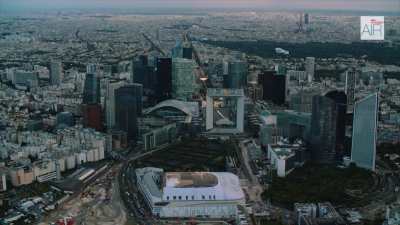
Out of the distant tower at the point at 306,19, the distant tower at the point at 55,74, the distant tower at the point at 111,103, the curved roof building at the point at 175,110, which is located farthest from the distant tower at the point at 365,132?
the distant tower at the point at 55,74

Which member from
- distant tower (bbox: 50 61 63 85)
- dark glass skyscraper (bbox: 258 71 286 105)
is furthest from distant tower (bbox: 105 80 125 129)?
distant tower (bbox: 50 61 63 85)

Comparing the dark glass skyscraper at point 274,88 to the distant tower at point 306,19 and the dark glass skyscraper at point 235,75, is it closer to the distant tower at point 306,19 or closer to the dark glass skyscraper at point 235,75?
the dark glass skyscraper at point 235,75

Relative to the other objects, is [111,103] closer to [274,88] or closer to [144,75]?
[144,75]

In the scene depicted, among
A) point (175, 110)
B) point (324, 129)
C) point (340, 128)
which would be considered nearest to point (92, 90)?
point (175, 110)

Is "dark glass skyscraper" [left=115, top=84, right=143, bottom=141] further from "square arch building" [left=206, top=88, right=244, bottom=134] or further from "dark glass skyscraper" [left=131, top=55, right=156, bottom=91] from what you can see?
"dark glass skyscraper" [left=131, top=55, right=156, bottom=91]

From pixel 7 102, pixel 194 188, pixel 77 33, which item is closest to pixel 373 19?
pixel 194 188

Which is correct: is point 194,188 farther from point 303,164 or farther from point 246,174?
point 303,164
